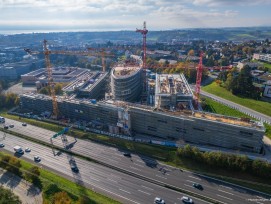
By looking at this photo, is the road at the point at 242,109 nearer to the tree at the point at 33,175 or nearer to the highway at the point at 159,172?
the highway at the point at 159,172

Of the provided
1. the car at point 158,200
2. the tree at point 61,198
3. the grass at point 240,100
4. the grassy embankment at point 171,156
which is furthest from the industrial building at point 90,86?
the car at point 158,200

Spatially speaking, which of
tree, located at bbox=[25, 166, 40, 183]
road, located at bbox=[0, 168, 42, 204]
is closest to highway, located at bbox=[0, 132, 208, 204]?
tree, located at bbox=[25, 166, 40, 183]

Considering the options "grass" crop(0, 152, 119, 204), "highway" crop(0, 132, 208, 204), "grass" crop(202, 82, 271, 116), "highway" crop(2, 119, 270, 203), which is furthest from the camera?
"grass" crop(202, 82, 271, 116)

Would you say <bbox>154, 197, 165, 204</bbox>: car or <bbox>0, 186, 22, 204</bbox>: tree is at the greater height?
<bbox>0, 186, 22, 204</bbox>: tree

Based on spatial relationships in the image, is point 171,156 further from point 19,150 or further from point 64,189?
point 19,150

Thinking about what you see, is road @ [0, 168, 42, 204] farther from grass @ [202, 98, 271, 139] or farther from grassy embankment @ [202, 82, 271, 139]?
grassy embankment @ [202, 82, 271, 139]
